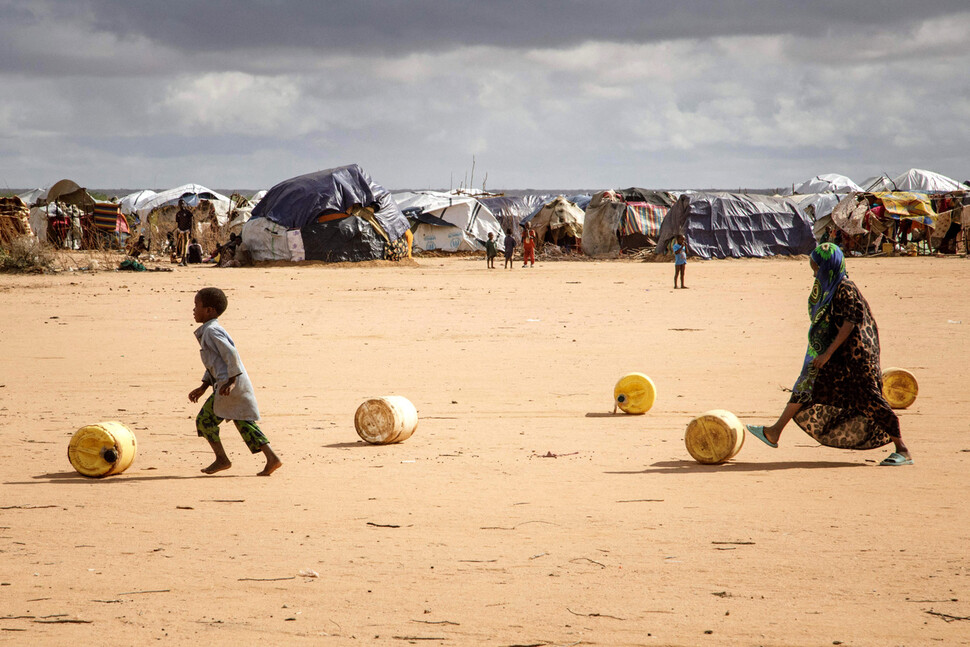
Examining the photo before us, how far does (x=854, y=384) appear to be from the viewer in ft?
20.1

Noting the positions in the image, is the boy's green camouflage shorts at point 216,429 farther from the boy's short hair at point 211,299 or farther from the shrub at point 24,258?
the shrub at point 24,258

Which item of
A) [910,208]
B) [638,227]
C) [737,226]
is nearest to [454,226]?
[638,227]

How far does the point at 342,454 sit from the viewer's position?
6.60 meters

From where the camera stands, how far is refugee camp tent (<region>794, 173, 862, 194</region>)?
65.3m

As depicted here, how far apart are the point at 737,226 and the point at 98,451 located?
123ft

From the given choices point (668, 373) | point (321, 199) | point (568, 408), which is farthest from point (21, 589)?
point (321, 199)

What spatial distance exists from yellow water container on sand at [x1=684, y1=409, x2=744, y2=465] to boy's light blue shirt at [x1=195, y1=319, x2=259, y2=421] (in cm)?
274

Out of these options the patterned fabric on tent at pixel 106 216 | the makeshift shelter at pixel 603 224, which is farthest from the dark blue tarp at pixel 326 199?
the makeshift shelter at pixel 603 224

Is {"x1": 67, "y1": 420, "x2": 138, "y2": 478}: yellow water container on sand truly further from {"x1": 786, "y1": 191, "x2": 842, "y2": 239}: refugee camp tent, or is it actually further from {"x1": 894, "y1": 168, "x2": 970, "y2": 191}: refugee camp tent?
{"x1": 894, "y1": 168, "x2": 970, "y2": 191}: refugee camp tent

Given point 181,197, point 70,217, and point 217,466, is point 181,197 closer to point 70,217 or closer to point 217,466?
point 70,217

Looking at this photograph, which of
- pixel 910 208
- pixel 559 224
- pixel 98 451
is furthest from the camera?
Result: pixel 559 224

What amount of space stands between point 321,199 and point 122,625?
31176mm

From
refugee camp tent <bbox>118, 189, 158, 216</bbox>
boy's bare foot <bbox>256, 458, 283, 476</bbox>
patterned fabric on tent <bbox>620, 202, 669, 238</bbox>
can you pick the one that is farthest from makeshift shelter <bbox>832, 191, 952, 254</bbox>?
refugee camp tent <bbox>118, 189, 158, 216</bbox>

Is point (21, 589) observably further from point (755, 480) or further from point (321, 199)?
point (321, 199)
